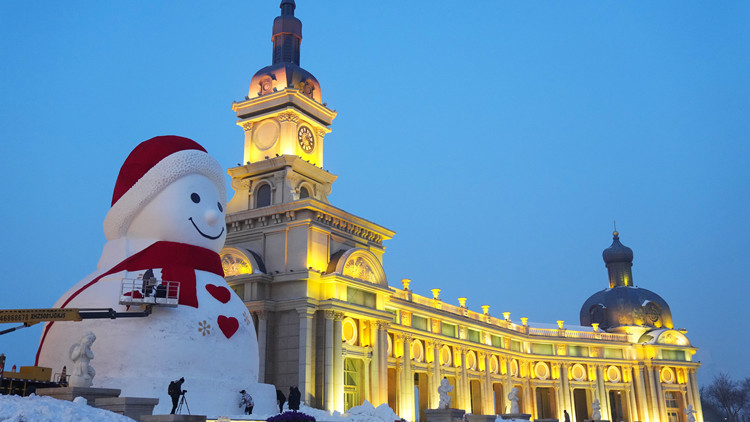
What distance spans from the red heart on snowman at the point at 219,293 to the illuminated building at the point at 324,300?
1110 centimetres

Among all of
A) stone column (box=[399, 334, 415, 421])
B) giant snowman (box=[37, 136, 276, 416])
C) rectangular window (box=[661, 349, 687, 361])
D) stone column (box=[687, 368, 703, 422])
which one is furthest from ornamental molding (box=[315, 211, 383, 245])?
stone column (box=[687, 368, 703, 422])

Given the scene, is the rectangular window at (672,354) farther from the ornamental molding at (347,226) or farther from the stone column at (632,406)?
the ornamental molding at (347,226)

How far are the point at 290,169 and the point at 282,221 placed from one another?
12.7ft

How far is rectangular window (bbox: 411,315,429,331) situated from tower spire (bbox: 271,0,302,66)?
62.6 ft

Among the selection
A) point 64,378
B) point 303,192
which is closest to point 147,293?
point 64,378

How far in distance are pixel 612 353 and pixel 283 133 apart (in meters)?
41.7

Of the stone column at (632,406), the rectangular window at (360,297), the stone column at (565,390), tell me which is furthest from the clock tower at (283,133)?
the stone column at (632,406)

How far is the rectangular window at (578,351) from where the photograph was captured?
66750mm

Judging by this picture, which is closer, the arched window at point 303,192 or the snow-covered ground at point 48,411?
the snow-covered ground at point 48,411

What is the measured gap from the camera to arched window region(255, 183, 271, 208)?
43.0 meters

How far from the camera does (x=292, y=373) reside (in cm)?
3728

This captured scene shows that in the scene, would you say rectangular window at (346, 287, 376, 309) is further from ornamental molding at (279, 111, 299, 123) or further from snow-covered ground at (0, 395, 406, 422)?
snow-covered ground at (0, 395, 406, 422)

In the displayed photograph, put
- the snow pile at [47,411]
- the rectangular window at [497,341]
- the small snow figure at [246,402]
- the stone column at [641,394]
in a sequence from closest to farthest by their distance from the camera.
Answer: the snow pile at [47,411]
the small snow figure at [246,402]
the rectangular window at [497,341]
the stone column at [641,394]

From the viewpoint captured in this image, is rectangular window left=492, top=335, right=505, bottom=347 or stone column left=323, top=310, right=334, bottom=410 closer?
stone column left=323, top=310, right=334, bottom=410
